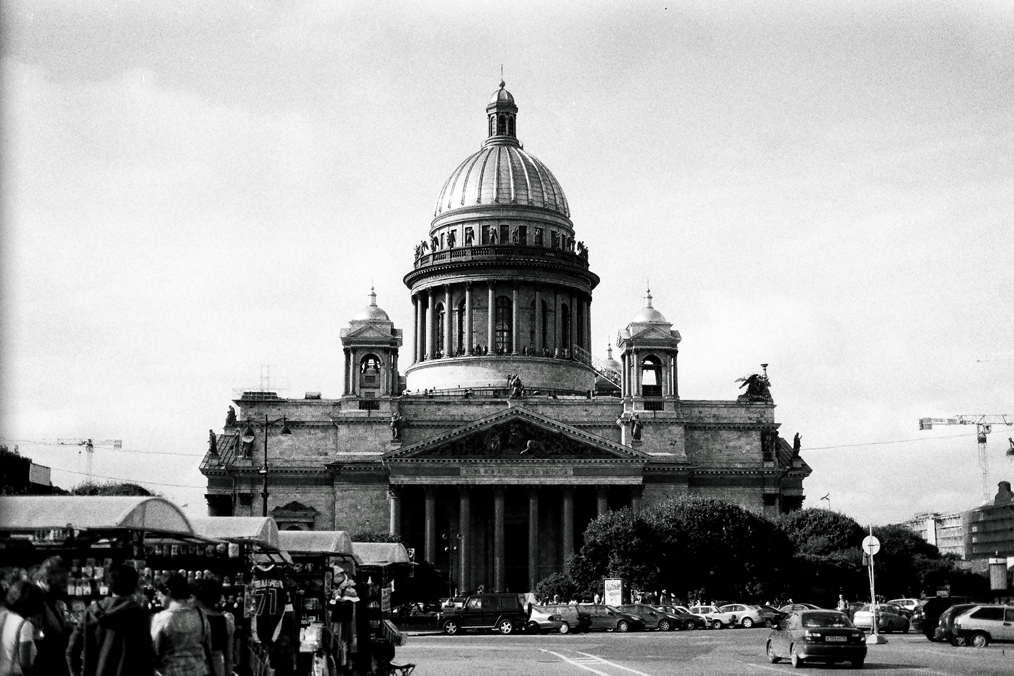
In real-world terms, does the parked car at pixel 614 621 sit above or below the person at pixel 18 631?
below

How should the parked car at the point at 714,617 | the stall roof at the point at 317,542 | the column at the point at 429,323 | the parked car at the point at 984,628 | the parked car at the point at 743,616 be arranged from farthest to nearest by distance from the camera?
the column at the point at 429,323, the parked car at the point at 743,616, the parked car at the point at 714,617, the parked car at the point at 984,628, the stall roof at the point at 317,542

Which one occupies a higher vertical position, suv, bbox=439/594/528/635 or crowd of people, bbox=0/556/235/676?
crowd of people, bbox=0/556/235/676

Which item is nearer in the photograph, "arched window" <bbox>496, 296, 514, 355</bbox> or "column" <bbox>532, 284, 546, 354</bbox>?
"column" <bbox>532, 284, 546, 354</bbox>

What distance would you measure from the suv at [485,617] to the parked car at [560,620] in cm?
78

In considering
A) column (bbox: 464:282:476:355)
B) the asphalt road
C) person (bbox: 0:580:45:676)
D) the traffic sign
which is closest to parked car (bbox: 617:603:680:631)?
the asphalt road

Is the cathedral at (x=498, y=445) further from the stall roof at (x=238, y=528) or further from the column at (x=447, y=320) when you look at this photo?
the stall roof at (x=238, y=528)

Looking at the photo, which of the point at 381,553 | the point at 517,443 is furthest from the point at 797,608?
the point at 517,443

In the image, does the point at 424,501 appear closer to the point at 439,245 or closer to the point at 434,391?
the point at 434,391

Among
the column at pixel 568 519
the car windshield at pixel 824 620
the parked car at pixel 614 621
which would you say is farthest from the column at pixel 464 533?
the car windshield at pixel 824 620

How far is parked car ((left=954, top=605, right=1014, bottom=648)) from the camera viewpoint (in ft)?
148

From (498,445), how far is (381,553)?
194 feet

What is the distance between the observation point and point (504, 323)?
115125 millimetres

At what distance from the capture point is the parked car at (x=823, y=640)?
3366cm

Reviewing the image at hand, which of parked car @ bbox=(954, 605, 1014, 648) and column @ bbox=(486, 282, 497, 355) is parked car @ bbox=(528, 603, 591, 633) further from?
column @ bbox=(486, 282, 497, 355)
